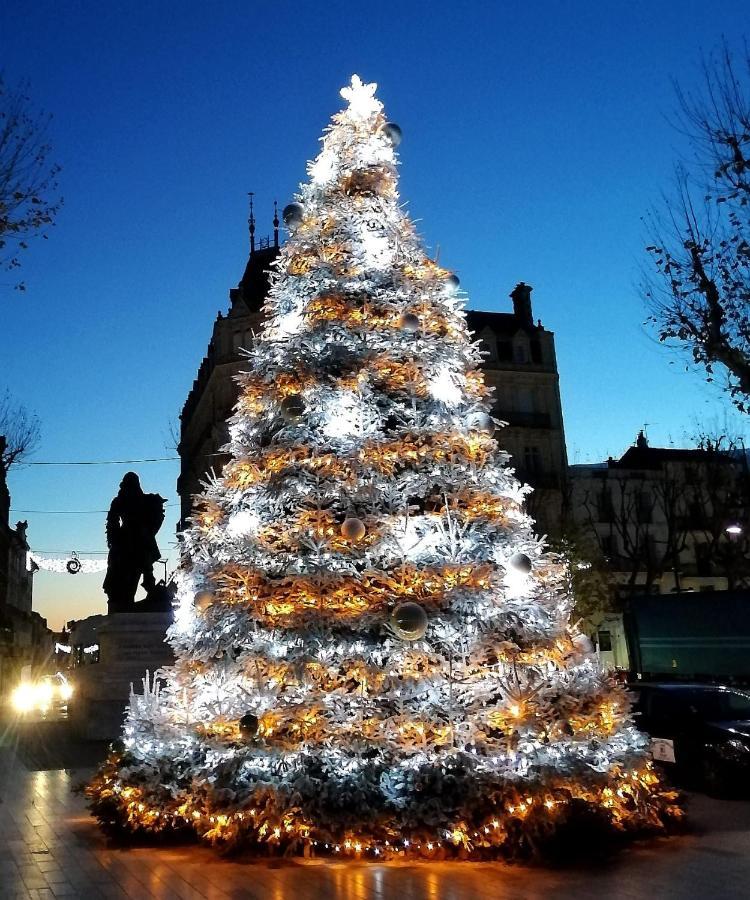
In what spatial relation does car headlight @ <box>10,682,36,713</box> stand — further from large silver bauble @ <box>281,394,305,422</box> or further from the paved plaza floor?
large silver bauble @ <box>281,394,305,422</box>

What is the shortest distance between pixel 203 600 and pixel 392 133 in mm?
5321

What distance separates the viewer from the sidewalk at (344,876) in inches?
216

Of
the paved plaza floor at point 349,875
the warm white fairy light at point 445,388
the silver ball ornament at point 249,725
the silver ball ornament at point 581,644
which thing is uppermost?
the warm white fairy light at point 445,388

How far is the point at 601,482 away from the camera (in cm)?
4500

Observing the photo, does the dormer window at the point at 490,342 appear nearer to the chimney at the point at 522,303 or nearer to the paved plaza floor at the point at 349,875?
the chimney at the point at 522,303

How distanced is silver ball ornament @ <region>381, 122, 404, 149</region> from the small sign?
653cm

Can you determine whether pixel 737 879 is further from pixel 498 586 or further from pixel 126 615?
pixel 126 615

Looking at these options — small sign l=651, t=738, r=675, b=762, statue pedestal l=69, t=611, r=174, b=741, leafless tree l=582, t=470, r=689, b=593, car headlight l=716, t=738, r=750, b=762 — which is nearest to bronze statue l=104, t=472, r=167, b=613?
statue pedestal l=69, t=611, r=174, b=741

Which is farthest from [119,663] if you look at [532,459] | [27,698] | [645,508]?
[645,508]

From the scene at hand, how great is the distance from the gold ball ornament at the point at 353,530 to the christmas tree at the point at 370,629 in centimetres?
2

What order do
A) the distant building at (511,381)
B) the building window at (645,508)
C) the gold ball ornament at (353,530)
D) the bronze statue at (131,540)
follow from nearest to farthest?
1. the gold ball ornament at (353,530)
2. the bronze statue at (131,540)
3. the distant building at (511,381)
4. the building window at (645,508)

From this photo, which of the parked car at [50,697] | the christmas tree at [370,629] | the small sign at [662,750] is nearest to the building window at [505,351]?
the parked car at [50,697]

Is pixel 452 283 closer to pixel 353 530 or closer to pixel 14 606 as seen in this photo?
pixel 353 530

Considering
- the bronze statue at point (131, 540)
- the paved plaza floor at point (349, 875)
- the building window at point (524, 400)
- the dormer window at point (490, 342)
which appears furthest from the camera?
the building window at point (524, 400)
